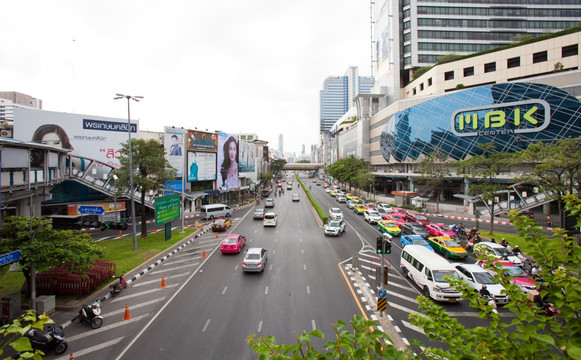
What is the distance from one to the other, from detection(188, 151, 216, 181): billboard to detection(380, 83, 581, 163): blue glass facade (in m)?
40.0

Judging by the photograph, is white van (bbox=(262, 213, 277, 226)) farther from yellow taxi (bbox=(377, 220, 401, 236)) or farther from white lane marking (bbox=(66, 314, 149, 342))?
white lane marking (bbox=(66, 314, 149, 342))

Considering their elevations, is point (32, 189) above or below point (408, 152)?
below

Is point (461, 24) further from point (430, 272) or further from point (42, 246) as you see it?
point (42, 246)

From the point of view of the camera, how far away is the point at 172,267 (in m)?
20.5

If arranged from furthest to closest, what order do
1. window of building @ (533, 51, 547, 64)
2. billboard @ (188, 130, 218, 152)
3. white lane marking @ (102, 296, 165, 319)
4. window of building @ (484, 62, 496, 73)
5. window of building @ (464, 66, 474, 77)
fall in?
window of building @ (464, 66, 474, 77), window of building @ (484, 62, 496, 73), window of building @ (533, 51, 547, 64), billboard @ (188, 130, 218, 152), white lane marking @ (102, 296, 165, 319)

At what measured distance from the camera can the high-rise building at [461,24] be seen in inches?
2633

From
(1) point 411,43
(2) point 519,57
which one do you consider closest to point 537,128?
(2) point 519,57

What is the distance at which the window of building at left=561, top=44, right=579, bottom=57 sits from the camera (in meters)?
45.4

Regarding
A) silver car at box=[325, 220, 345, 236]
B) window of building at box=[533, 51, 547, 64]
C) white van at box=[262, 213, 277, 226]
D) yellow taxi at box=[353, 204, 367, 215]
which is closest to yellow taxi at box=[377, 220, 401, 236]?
silver car at box=[325, 220, 345, 236]

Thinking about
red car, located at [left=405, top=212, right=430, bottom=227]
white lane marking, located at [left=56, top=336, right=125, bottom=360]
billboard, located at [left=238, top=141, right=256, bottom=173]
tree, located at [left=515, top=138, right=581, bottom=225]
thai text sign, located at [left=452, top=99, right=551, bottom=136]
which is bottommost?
white lane marking, located at [left=56, top=336, right=125, bottom=360]

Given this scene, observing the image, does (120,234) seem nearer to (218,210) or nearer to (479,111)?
(218,210)

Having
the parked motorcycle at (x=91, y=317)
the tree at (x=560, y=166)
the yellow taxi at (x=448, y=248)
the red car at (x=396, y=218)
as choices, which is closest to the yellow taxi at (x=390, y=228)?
the red car at (x=396, y=218)

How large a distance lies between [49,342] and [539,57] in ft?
226

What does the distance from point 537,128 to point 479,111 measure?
8.03 meters
